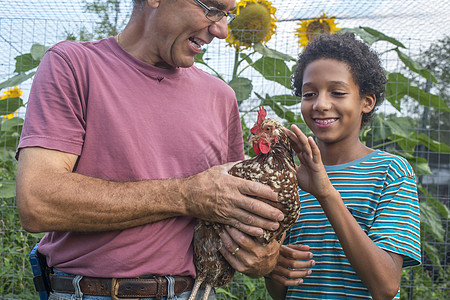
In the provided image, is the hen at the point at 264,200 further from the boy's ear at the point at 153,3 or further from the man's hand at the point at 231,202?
the boy's ear at the point at 153,3

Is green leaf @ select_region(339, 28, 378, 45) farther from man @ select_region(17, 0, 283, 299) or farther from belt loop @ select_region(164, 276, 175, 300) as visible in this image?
belt loop @ select_region(164, 276, 175, 300)

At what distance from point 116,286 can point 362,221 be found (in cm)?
92

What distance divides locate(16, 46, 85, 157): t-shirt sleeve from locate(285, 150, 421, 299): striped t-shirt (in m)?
0.96

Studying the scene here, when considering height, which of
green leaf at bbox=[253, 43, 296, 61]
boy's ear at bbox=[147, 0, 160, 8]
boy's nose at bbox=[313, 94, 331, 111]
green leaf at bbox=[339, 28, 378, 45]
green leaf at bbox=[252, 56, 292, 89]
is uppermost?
green leaf at bbox=[339, 28, 378, 45]

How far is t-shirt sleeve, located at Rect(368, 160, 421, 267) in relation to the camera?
1.52 m

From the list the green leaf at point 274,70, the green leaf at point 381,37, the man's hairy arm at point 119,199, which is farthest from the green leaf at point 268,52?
the man's hairy arm at point 119,199

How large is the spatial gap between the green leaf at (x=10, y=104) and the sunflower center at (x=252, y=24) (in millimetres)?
1616

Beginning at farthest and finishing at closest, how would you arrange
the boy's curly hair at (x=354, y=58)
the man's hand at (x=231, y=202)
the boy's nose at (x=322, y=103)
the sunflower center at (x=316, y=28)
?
1. the sunflower center at (x=316, y=28)
2. the boy's curly hair at (x=354, y=58)
3. the boy's nose at (x=322, y=103)
4. the man's hand at (x=231, y=202)

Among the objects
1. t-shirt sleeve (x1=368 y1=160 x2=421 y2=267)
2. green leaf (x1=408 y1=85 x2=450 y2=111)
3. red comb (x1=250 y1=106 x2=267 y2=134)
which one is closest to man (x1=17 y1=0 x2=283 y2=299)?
red comb (x1=250 y1=106 x2=267 y2=134)

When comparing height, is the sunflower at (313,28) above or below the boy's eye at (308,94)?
above

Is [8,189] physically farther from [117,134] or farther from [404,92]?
[404,92]

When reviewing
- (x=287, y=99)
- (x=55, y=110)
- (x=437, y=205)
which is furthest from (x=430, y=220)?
(x=55, y=110)

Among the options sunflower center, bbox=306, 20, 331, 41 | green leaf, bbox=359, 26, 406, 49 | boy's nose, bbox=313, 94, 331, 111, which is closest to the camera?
boy's nose, bbox=313, 94, 331, 111

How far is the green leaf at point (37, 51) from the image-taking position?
2.96m
